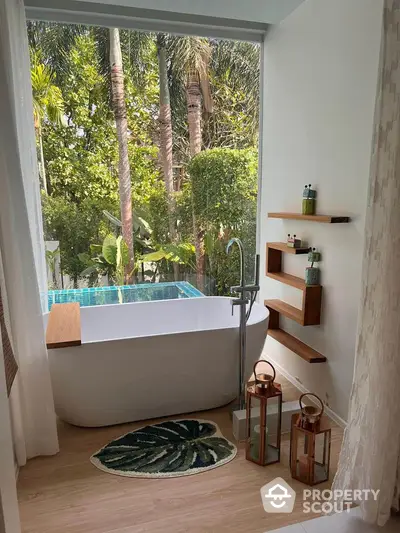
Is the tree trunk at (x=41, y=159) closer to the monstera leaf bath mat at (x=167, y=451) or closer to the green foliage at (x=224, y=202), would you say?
the green foliage at (x=224, y=202)

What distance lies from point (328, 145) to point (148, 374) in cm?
177

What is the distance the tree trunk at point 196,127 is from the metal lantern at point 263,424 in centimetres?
153

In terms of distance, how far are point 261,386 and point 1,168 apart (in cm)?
165

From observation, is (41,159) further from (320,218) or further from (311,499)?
(311,499)

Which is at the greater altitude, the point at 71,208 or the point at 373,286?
the point at 71,208

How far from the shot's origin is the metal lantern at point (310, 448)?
191cm

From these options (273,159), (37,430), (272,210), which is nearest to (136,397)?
(37,430)

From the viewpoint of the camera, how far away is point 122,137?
3133 millimetres

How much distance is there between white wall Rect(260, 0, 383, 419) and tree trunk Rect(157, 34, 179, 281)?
827mm

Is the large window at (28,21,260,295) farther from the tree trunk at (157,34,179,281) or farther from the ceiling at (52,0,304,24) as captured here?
the ceiling at (52,0,304,24)

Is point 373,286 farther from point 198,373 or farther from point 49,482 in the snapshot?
point 49,482

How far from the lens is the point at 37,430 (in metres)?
2.11

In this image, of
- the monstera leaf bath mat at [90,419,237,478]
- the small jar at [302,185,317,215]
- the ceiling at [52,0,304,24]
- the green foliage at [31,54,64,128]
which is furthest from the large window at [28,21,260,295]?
the monstera leaf bath mat at [90,419,237,478]

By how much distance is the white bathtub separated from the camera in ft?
7.24
